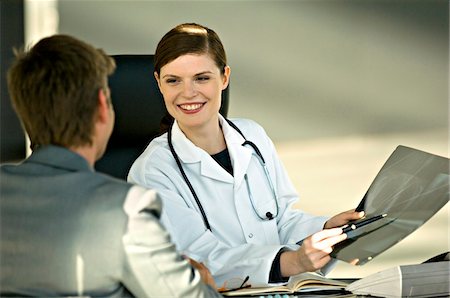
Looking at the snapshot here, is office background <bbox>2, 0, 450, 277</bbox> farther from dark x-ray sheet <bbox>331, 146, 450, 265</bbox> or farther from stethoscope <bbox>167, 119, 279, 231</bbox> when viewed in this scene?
dark x-ray sheet <bbox>331, 146, 450, 265</bbox>

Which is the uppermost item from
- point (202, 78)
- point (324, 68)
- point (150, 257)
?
point (202, 78)

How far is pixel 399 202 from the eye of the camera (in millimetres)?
2309

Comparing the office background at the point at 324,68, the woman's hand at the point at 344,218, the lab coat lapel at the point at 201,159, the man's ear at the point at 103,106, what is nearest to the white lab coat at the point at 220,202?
the lab coat lapel at the point at 201,159

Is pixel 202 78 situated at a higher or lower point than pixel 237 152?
higher

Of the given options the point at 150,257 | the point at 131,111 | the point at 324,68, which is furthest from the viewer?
the point at 324,68

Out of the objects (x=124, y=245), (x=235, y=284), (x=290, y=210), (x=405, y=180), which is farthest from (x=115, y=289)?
(x=290, y=210)

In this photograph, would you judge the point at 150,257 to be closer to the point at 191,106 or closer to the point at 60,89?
the point at 60,89

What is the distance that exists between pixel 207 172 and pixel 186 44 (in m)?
0.34

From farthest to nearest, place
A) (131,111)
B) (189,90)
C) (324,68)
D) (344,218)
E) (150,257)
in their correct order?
(324,68)
(131,111)
(189,90)
(344,218)
(150,257)

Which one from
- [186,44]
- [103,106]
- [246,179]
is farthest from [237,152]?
[103,106]

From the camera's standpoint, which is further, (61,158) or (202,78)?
(202,78)

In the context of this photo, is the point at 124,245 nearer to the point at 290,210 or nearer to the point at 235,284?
the point at 235,284

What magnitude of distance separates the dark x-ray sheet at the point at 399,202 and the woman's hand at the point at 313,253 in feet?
0.08

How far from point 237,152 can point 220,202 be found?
0.16 metres
